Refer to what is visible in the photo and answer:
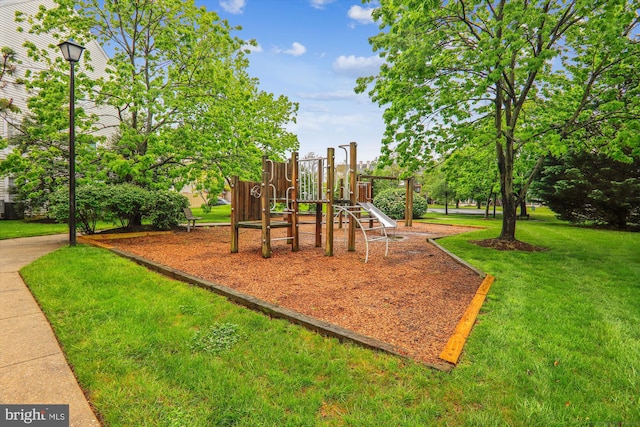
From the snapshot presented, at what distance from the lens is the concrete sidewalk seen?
1865 millimetres

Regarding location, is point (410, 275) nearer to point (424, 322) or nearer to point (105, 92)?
point (424, 322)

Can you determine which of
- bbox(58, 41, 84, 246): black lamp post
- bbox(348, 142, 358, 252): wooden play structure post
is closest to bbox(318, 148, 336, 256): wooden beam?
bbox(348, 142, 358, 252): wooden play structure post

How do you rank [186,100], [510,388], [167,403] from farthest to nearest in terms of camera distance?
[186,100], [510,388], [167,403]

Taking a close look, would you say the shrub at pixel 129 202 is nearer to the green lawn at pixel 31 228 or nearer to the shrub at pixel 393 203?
the green lawn at pixel 31 228

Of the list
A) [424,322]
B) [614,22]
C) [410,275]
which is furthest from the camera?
[614,22]

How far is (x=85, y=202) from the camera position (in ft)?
25.2

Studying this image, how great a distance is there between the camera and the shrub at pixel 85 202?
765cm

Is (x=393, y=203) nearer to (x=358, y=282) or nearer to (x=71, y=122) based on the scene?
(x=358, y=282)

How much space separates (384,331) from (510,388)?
1073 millimetres

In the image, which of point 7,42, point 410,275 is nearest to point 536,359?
point 410,275

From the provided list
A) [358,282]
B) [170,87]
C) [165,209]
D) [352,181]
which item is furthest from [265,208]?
[170,87]

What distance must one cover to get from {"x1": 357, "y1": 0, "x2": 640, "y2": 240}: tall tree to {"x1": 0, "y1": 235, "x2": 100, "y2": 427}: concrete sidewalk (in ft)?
21.9

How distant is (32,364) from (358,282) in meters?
3.48

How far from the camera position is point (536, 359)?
2.39 metres
